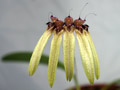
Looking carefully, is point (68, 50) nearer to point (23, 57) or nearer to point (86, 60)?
point (86, 60)

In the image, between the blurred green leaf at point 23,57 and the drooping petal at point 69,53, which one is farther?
the blurred green leaf at point 23,57

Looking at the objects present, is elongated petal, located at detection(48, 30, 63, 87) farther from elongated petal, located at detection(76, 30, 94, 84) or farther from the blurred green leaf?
the blurred green leaf

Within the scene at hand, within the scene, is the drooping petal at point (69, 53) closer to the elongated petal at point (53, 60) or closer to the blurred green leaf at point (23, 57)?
the elongated petal at point (53, 60)

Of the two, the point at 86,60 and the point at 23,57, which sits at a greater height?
the point at 23,57

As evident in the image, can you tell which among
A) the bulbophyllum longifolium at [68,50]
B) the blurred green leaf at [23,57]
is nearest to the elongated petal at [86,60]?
the bulbophyllum longifolium at [68,50]

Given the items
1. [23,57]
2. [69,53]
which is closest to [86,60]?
[69,53]

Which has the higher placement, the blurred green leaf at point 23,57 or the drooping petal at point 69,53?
the blurred green leaf at point 23,57

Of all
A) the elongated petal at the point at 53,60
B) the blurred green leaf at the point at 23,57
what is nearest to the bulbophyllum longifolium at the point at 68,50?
the elongated petal at the point at 53,60

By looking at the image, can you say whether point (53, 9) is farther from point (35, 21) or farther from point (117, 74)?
point (117, 74)

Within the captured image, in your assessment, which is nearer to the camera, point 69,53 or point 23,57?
point 69,53

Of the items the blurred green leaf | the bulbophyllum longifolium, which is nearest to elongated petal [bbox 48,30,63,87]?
the bulbophyllum longifolium
